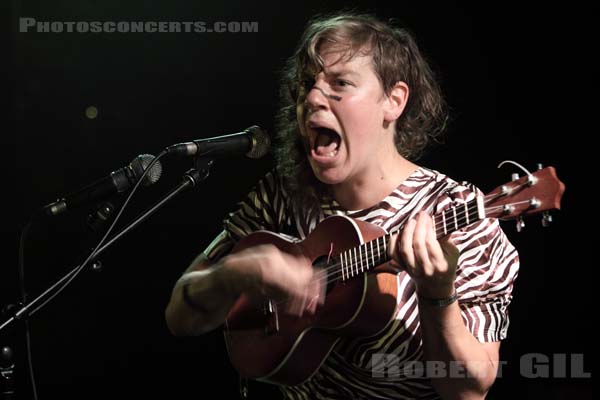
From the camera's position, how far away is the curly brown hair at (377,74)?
2098mm

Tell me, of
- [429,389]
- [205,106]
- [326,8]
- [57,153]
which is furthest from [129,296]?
[429,389]

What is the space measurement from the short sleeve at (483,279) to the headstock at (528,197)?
0.20 m

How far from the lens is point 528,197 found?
5.16ft

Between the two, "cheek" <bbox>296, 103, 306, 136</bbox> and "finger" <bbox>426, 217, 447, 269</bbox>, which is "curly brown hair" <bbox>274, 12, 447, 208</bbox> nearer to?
"cheek" <bbox>296, 103, 306, 136</bbox>

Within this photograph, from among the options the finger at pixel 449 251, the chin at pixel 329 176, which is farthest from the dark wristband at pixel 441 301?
the chin at pixel 329 176

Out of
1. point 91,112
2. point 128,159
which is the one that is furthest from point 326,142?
point 91,112

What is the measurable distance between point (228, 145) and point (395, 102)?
0.54m

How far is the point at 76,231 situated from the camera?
341 cm

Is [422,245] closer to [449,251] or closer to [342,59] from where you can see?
[449,251]

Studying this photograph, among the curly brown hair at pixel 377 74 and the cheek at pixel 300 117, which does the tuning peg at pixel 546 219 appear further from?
the cheek at pixel 300 117

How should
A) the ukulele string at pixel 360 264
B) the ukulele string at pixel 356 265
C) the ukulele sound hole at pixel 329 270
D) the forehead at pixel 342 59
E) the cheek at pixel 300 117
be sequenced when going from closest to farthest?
the ukulele string at pixel 360 264
the ukulele string at pixel 356 265
the ukulele sound hole at pixel 329 270
the forehead at pixel 342 59
the cheek at pixel 300 117

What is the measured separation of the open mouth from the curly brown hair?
0.13 m

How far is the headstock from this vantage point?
5.06 feet

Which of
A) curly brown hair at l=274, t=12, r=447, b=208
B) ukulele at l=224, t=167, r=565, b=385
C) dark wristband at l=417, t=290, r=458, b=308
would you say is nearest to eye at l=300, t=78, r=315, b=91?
curly brown hair at l=274, t=12, r=447, b=208
